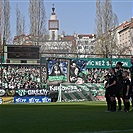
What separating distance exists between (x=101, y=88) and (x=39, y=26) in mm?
32754

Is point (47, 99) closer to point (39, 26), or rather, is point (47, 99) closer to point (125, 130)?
point (125, 130)

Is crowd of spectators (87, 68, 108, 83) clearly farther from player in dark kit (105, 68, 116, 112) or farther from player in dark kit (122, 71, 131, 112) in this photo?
player in dark kit (122, 71, 131, 112)

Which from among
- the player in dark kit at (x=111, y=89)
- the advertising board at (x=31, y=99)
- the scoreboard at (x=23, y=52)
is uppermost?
the scoreboard at (x=23, y=52)

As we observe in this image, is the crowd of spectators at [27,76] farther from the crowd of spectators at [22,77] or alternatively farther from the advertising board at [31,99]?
the advertising board at [31,99]

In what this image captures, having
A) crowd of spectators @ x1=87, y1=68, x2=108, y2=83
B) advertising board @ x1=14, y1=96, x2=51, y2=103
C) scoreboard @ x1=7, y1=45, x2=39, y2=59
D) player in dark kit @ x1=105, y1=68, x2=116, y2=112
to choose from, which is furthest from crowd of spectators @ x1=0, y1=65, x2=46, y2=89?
player in dark kit @ x1=105, y1=68, x2=116, y2=112

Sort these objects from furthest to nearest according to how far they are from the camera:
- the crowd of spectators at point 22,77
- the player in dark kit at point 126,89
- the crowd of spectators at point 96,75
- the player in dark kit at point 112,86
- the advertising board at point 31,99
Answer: the crowd of spectators at point 96,75, the crowd of spectators at point 22,77, the advertising board at point 31,99, the player in dark kit at point 112,86, the player in dark kit at point 126,89

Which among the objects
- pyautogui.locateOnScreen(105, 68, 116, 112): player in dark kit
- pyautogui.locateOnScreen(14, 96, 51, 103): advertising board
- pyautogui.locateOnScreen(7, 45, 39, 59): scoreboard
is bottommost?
pyautogui.locateOnScreen(14, 96, 51, 103): advertising board

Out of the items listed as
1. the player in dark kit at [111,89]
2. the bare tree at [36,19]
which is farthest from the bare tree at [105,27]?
the player in dark kit at [111,89]

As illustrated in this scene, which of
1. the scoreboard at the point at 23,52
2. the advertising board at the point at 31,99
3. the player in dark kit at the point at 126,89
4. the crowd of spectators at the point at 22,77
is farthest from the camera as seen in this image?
the scoreboard at the point at 23,52

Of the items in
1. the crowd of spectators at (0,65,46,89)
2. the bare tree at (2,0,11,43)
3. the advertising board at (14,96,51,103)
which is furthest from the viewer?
the bare tree at (2,0,11,43)

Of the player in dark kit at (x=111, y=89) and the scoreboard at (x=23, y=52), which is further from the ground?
the scoreboard at (x=23, y=52)

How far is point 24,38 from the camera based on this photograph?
73062 mm

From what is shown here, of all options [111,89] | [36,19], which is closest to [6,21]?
[36,19]

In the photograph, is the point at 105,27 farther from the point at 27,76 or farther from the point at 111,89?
the point at 111,89
